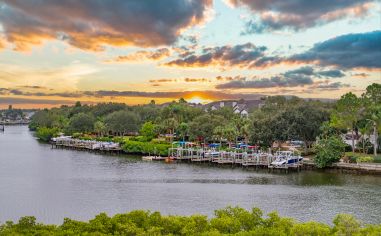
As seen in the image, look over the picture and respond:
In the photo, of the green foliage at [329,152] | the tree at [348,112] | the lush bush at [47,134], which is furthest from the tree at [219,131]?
the lush bush at [47,134]

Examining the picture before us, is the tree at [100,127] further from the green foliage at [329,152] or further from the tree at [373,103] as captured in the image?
the tree at [373,103]

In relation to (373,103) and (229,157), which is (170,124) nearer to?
(229,157)

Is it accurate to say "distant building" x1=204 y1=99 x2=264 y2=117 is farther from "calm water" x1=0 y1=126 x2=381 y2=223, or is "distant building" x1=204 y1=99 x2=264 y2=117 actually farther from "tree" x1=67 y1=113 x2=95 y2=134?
"calm water" x1=0 y1=126 x2=381 y2=223

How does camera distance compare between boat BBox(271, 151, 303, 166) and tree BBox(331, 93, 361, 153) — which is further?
tree BBox(331, 93, 361, 153)

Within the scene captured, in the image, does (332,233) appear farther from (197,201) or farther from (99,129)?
(99,129)

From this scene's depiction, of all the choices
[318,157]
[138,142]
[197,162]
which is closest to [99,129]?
[138,142]

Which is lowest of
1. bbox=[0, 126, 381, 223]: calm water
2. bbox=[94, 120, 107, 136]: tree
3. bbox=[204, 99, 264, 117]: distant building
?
bbox=[0, 126, 381, 223]: calm water

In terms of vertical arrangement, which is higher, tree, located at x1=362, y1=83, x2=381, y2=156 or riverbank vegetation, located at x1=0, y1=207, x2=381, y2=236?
tree, located at x1=362, y1=83, x2=381, y2=156

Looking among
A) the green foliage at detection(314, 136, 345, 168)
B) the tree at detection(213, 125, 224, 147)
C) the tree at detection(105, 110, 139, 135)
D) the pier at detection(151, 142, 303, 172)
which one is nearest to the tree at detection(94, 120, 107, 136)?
the tree at detection(105, 110, 139, 135)
